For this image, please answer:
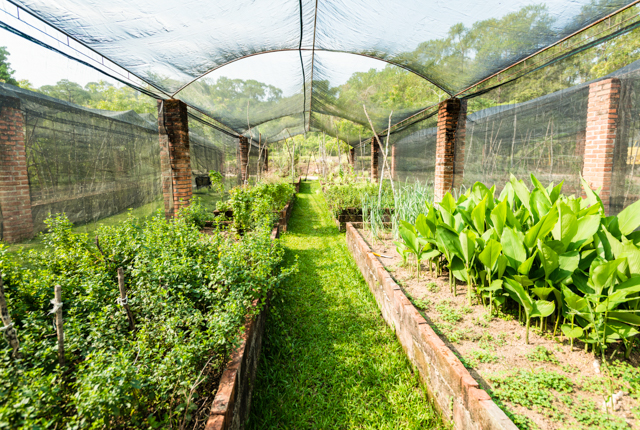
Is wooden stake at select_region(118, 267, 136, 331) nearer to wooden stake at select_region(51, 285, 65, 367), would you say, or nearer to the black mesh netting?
wooden stake at select_region(51, 285, 65, 367)

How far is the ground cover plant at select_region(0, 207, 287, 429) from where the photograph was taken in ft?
3.08

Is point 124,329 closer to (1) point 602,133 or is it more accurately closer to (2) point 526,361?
(2) point 526,361

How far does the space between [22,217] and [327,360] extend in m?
2.53

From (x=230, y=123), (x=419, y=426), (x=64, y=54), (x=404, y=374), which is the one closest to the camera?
(x=419, y=426)

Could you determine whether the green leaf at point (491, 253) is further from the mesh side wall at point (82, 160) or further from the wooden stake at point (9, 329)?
the mesh side wall at point (82, 160)

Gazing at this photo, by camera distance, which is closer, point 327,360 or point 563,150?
point 327,360

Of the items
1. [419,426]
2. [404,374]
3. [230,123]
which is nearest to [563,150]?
[404,374]

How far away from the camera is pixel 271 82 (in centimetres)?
582

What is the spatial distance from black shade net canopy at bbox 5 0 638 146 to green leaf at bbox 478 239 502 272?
214 cm

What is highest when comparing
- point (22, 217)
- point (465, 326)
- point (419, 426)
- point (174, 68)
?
point (174, 68)

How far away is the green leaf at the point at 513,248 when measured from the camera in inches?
69.9

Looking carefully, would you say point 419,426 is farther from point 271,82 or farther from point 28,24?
point 271,82

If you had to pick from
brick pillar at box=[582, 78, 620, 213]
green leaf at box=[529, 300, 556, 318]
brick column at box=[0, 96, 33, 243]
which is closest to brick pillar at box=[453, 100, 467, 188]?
brick pillar at box=[582, 78, 620, 213]

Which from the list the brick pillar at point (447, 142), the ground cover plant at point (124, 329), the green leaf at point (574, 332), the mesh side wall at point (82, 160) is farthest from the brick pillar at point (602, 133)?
the mesh side wall at point (82, 160)
